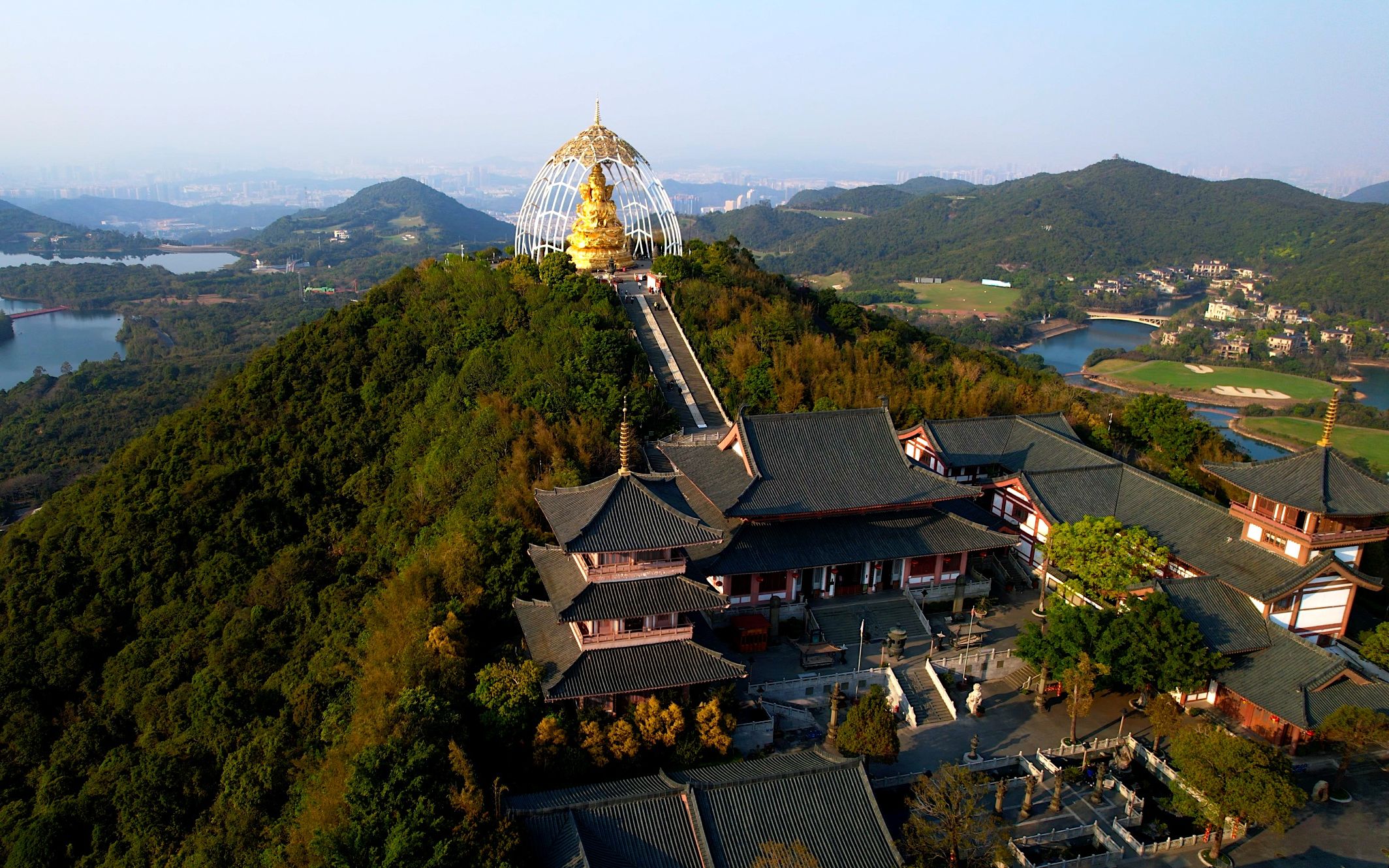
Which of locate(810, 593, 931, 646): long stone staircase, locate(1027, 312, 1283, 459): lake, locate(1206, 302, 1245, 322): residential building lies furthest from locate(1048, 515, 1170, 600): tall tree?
locate(1206, 302, 1245, 322): residential building

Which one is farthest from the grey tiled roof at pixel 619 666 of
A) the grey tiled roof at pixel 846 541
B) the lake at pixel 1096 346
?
the lake at pixel 1096 346

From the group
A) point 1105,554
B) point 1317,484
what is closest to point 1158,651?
point 1105,554

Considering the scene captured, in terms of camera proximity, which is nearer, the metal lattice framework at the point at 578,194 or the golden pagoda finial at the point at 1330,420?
the golden pagoda finial at the point at 1330,420

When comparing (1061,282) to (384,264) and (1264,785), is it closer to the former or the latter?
(384,264)

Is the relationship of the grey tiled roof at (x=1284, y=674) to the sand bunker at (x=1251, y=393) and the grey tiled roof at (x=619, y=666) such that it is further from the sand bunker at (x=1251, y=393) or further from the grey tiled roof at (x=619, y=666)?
the sand bunker at (x=1251, y=393)

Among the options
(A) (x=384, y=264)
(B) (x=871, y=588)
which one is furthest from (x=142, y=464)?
(A) (x=384, y=264)

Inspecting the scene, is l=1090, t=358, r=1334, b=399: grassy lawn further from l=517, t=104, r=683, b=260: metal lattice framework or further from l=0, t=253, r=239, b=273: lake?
l=0, t=253, r=239, b=273: lake

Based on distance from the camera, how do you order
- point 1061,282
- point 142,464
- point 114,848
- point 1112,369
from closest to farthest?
point 114,848 < point 142,464 < point 1112,369 < point 1061,282
